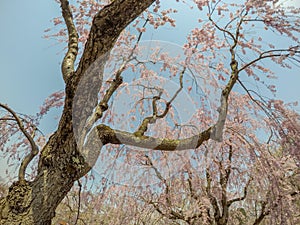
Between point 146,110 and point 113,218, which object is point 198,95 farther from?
point 113,218

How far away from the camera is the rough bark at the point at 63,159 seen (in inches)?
63.6

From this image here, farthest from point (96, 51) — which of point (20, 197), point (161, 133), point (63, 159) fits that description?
point (161, 133)

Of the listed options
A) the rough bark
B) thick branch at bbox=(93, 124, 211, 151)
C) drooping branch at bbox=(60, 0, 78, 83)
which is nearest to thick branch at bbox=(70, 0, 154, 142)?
the rough bark

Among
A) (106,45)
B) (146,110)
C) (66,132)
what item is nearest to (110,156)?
(146,110)

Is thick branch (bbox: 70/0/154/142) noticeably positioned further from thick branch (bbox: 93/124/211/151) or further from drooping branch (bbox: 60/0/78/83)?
drooping branch (bbox: 60/0/78/83)

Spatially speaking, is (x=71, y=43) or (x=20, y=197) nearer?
(x=20, y=197)

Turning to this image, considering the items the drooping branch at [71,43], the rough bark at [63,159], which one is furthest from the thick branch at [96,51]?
the drooping branch at [71,43]

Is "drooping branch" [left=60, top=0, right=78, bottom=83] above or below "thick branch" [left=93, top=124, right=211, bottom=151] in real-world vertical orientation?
above

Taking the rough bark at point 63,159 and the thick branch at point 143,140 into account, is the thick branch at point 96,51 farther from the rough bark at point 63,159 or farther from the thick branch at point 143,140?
the thick branch at point 143,140

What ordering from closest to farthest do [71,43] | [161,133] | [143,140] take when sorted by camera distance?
1. [143,140]
2. [71,43]
3. [161,133]

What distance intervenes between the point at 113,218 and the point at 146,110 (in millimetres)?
1657

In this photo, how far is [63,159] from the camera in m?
1.74

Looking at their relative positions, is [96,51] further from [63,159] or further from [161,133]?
[161,133]

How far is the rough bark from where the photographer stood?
5.30 feet
